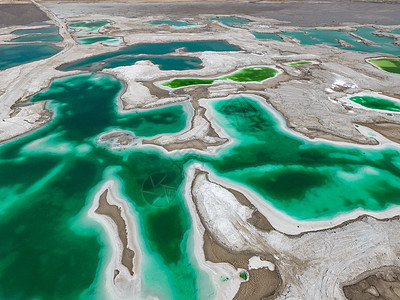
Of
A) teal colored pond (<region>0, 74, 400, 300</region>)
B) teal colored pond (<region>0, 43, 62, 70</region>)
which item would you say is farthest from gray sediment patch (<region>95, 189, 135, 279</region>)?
teal colored pond (<region>0, 43, 62, 70</region>)

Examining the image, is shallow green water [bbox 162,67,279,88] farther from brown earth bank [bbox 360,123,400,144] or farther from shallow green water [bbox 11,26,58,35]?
shallow green water [bbox 11,26,58,35]

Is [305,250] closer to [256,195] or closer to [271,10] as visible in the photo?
[256,195]

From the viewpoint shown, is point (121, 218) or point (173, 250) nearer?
point (173, 250)

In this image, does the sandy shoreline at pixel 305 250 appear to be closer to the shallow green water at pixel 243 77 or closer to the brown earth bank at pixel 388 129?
the brown earth bank at pixel 388 129

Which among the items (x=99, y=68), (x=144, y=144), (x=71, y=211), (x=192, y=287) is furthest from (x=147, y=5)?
(x=192, y=287)

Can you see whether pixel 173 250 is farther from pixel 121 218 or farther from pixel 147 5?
pixel 147 5

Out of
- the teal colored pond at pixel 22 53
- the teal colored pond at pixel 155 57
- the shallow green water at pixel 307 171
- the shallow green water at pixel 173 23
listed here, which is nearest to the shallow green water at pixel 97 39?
the teal colored pond at pixel 22 53
